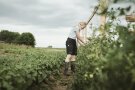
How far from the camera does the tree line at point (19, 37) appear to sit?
58.9m

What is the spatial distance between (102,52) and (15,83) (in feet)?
5.61

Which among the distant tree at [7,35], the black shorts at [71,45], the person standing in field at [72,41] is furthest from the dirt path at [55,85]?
the distant tree at [7,35]

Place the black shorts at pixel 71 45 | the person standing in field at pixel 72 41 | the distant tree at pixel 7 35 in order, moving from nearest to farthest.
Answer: the person standing in field at pixel 72 41
the black shorts at pixel 71 45
the distant tree at pixel 7 35

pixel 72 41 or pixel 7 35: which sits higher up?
pixel 7 35

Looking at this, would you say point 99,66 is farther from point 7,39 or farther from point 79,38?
point 7,39

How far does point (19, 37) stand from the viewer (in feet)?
200

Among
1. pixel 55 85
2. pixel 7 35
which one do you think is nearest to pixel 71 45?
pixel 55 85

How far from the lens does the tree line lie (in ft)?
193

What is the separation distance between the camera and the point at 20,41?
60438 millimetres

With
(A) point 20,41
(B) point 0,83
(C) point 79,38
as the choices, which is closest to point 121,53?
(B) point 0,83

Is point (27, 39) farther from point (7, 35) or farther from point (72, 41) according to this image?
point (72, 41)

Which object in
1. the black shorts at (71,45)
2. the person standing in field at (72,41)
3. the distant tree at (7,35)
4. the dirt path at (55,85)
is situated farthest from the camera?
the distant tree at (7,35)

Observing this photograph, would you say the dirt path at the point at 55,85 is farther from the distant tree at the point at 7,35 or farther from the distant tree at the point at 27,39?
the distant tree at the point at 7,35

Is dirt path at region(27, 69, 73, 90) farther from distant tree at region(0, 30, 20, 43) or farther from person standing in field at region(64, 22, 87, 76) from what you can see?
distant tree at region(0, 30, 20, 43)
